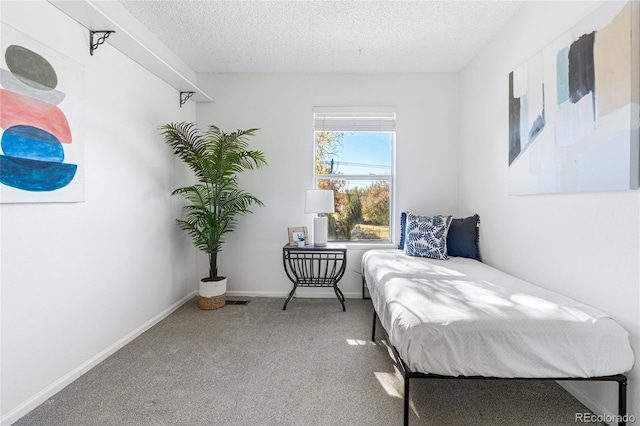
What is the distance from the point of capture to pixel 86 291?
2.00m

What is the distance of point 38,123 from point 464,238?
3362 mm

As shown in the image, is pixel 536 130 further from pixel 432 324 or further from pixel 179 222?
pixel 179 222

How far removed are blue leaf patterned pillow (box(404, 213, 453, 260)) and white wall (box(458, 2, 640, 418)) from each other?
38cm

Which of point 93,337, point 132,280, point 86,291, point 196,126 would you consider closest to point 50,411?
point 93,337

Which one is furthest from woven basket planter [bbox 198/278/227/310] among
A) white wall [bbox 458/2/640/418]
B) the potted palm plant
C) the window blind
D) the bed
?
white wall [bbox 458/2/640/418]

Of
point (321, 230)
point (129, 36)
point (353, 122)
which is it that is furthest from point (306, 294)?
point (129, 36)

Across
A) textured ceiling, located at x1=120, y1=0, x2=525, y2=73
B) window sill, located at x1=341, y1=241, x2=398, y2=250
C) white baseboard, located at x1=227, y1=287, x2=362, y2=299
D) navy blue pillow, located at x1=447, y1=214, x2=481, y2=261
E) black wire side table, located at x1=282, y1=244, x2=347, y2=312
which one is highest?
textured ceiling, located at x1=120, y1=0, x2=525, y2=73

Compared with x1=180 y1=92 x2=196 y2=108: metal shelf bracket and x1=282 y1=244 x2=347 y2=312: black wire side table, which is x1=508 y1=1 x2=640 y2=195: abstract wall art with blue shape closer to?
x1=282 y1=244 x2=347 y2=312: black wire side table

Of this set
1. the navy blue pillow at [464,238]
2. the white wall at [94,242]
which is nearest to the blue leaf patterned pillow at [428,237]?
the navy blue pillow at [464,238]

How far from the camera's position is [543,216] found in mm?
2041

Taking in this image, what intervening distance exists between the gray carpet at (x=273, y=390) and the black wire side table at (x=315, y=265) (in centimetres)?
73

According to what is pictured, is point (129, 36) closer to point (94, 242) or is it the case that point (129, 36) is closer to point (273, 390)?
point (94, 242)

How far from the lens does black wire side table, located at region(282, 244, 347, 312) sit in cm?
312

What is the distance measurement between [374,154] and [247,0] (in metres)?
2.04
